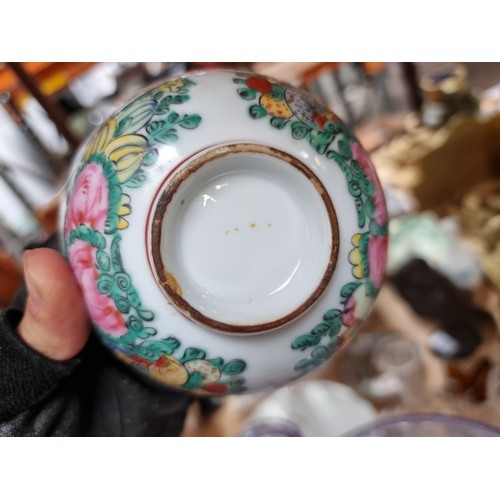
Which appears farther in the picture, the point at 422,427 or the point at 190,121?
the point at 422,427

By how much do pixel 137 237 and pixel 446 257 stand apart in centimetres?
110

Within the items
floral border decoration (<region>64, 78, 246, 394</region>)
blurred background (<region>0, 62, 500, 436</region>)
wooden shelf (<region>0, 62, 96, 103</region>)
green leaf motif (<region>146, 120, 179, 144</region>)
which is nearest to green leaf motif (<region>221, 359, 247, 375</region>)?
floral border decoration (<region>64, 78, 246, 394</region>)

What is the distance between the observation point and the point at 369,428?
836 millimetres

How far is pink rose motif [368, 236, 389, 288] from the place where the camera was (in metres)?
0.54

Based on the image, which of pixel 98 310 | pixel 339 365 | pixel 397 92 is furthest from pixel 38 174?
pixel 397 92

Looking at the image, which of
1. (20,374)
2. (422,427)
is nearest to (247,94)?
(20,374)

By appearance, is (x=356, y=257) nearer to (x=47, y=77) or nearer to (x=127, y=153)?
(x=127, y=153)

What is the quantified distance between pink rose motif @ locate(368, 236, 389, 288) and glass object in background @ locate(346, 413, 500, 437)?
346mm

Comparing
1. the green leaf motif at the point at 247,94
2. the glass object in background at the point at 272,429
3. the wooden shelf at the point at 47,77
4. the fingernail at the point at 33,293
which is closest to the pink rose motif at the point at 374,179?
the green leaf motif at the point at 247,94

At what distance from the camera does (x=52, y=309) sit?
0.52 meters

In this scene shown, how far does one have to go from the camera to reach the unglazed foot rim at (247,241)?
19.0 inches

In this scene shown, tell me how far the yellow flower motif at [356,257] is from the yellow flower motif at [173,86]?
22cm

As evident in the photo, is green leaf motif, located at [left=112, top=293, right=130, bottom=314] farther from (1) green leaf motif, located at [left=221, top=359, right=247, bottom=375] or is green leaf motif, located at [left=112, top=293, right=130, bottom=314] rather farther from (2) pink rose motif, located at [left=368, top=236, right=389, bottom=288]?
(2) pink rose motif, located at [left=368, top=236, right=389, bottom=288]

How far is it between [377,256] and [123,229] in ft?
0.81
